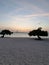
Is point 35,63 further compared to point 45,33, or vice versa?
point 45,33

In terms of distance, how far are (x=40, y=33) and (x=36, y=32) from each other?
99 cm

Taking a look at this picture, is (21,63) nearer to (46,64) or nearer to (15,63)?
(15,63)

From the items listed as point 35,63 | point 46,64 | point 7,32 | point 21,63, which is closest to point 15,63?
point 21,63

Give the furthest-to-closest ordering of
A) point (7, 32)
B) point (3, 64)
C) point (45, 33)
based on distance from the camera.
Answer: point (7, 32), point (45, 33), point (3, 64)

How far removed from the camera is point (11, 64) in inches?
324

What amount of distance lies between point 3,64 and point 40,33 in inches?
1103

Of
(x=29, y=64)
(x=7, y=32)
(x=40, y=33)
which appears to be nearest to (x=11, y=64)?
(x=29, y=64)

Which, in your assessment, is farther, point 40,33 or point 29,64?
point 40,33

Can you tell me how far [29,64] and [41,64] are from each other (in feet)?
2.21

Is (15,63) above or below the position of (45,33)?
below

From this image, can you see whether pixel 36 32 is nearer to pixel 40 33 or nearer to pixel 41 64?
pixel 40 33

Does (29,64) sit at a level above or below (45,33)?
below

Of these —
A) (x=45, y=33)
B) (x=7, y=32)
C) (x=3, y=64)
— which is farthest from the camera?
(x=7, y=32)

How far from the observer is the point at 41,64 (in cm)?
838
